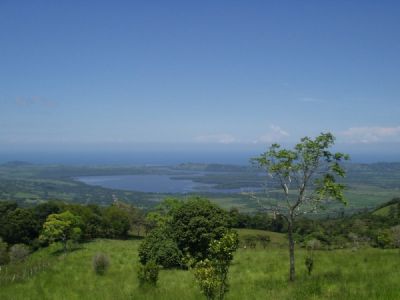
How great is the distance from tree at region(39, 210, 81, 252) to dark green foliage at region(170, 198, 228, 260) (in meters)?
22.0

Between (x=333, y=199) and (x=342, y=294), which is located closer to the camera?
(x=342, y=294)

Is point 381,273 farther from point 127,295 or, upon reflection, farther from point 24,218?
point 24,218

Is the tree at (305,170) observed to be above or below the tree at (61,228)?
above

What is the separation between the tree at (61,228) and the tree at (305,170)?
3692cm

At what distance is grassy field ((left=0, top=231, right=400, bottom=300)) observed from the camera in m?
14.9

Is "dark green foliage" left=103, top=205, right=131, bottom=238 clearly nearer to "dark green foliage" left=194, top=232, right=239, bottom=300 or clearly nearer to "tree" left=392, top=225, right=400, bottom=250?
"tree" left=392, top=225, right=400, bottom=250

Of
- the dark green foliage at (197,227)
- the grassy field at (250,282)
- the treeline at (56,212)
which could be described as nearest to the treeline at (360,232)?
the dark green foliage at (197,227)

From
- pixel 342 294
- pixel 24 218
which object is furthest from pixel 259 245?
pixel 342 294

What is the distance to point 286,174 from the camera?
66.8 feet

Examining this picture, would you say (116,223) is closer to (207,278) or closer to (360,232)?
(360,232)

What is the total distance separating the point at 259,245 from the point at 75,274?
131ft

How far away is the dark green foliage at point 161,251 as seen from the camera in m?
31.9

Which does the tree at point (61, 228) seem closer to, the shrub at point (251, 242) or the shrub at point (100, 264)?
the shrub at point (100, 264)

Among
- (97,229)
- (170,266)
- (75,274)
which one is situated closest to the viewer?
(75,274)
